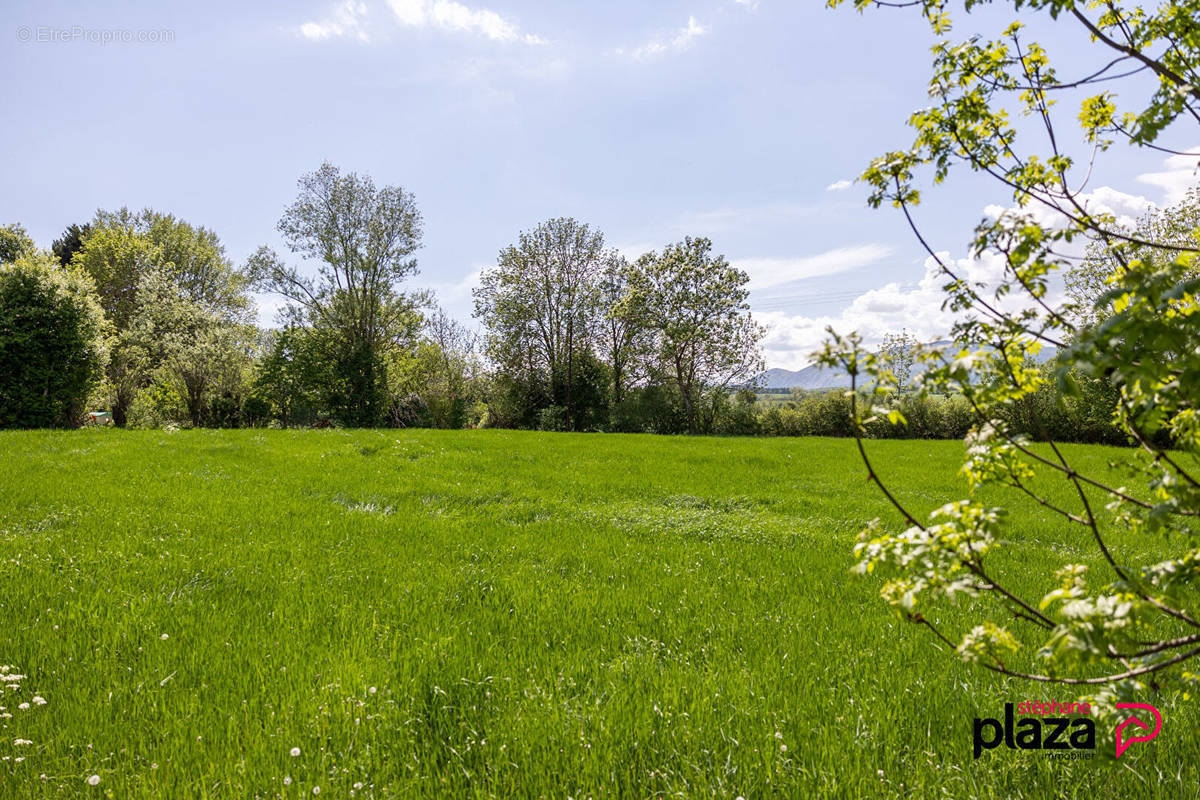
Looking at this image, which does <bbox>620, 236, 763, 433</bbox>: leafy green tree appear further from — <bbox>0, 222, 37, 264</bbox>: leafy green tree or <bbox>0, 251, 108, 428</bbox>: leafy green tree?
Answer: <bbox>0, 222, 37, 264</bbox>: leafy green tree

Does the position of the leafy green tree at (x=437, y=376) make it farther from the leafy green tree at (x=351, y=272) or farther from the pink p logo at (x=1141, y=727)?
the pink p logo at (x=1141, y=727)

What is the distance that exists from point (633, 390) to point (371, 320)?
19.4 metres

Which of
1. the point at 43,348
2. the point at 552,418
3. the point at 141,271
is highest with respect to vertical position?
the point at 141,271

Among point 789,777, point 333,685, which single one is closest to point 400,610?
point 333,685

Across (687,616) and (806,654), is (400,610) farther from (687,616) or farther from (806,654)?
(806,654)

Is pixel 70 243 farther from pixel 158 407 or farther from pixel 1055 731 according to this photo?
pixel 1055 731

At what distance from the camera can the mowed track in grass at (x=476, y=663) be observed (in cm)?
289

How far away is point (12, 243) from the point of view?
34.6 m


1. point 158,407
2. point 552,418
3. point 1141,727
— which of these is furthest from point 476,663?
point 158,407

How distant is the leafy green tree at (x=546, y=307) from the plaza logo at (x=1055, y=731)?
3703 centimetres

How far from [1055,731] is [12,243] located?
54.0 m

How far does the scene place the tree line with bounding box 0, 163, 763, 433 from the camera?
32.5 meters

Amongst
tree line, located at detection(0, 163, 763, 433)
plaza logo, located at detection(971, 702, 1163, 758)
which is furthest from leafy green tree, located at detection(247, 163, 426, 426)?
plaza logo, located at detection(971, 702, 1163, 758)

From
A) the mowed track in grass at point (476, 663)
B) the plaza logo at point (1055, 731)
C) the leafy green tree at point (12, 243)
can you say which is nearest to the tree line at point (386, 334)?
the leafy green tree at point (12, 243)
